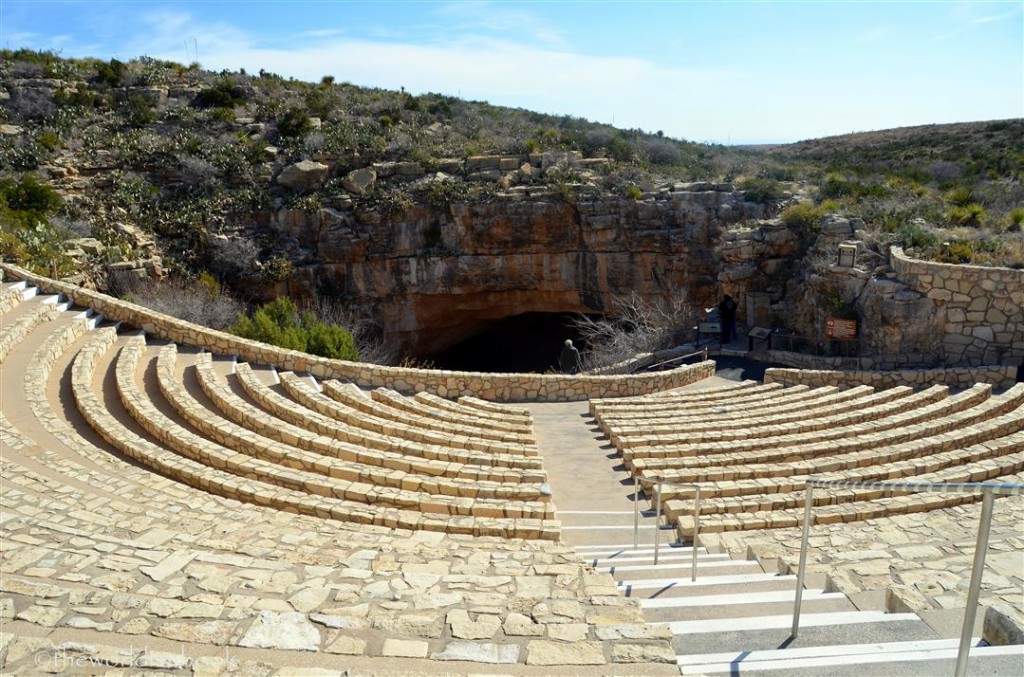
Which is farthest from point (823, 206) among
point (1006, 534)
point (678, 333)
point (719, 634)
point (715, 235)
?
point (719, 634)

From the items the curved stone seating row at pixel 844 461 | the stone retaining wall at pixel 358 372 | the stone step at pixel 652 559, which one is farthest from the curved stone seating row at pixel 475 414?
the stone step at pixel 652 559

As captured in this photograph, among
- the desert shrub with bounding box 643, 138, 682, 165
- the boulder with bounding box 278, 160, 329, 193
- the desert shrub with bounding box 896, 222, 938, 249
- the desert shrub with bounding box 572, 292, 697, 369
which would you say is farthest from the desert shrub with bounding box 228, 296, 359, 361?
the desert shrub with bounding box 643, 138, 682, 165

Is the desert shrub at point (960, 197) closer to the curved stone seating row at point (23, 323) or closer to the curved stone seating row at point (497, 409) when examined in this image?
the curved stone seating row at point (497, 409)

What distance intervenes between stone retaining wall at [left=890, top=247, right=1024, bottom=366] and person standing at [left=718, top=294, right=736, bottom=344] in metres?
5.50

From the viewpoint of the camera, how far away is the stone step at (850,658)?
3760 millimetres

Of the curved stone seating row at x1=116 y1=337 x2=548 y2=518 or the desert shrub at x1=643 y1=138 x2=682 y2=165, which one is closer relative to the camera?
the curved stone seating row at x1=116 y1=337 x2=548 y2=518

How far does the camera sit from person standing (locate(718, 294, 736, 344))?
2112 cm

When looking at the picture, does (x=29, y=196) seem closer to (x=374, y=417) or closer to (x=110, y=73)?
(x=110, y=73)

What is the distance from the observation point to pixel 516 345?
31062 mm

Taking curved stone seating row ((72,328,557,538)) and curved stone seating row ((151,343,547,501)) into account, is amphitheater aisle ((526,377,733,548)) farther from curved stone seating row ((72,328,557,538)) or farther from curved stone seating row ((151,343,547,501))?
curved stone seating row ((72,328,557,538))

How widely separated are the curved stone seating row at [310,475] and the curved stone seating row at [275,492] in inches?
0.8

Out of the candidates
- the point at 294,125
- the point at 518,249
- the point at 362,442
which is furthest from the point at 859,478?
the point at 294,125

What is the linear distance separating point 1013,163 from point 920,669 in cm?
3201

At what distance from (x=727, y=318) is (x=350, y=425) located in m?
14.1
